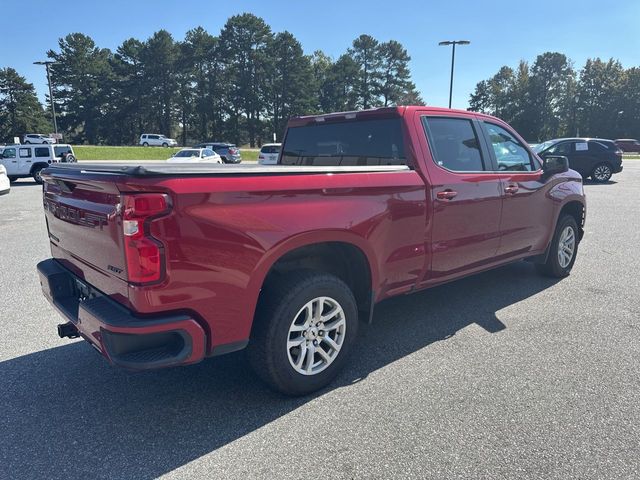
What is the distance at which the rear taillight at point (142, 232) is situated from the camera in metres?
2.29

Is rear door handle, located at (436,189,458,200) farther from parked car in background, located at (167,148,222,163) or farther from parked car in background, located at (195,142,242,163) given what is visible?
parked car in background, located at (195,142,242,163)

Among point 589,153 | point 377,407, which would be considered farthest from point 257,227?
point 589,153

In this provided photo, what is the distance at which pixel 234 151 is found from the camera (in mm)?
36062

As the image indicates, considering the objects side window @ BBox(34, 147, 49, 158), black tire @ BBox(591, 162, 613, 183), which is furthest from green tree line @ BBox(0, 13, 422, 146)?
black tire @ BBox(591, 162, 613, 183)

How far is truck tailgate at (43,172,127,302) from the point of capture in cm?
241

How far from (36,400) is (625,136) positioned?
88.8 m

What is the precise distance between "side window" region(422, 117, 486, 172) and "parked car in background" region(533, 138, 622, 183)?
15.4 meters

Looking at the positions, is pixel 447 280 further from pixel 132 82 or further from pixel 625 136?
pixel 625 136

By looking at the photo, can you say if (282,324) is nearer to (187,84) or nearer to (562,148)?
(562,148)

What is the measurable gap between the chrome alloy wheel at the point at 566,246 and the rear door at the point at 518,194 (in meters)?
0.48

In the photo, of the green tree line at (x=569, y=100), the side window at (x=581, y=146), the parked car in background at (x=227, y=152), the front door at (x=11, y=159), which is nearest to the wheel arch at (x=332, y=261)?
the side window at (x=581, y=146)

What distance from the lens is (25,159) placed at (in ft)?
71.9

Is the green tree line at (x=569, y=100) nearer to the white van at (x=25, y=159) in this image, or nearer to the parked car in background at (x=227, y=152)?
the parked car in background at (x=227, y=152)

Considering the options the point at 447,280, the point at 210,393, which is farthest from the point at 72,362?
the point at 447,280
